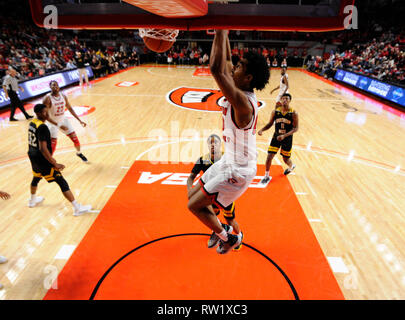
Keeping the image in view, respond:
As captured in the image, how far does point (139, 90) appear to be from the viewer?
14.2m

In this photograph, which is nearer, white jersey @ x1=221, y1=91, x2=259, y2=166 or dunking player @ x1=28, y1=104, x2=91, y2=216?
white jersey @ x1=221, y1=91, x2=259, y2=166

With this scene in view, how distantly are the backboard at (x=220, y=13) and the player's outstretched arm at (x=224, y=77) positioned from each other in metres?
0.92

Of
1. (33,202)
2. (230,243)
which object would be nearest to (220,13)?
(230,243)

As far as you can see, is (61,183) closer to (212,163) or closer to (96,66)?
(212,163)

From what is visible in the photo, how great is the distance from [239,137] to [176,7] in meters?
1.19

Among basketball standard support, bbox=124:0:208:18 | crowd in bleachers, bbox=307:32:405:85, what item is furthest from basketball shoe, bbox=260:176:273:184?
crowd in bleachers, bbox=307:32:405:85

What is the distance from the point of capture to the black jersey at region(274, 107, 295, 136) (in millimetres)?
5375

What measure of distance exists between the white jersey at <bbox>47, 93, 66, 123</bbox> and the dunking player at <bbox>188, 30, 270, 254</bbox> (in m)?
4.26

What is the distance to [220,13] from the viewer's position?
2709mm

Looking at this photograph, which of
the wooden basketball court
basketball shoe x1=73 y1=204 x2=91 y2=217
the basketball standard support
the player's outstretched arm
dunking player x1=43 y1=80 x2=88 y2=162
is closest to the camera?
the player's outstretched arm

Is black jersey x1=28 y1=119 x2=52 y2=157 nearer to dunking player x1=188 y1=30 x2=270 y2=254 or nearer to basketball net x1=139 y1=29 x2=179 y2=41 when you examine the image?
basketball net x1=139 y1=29 x2=179 y2=41
